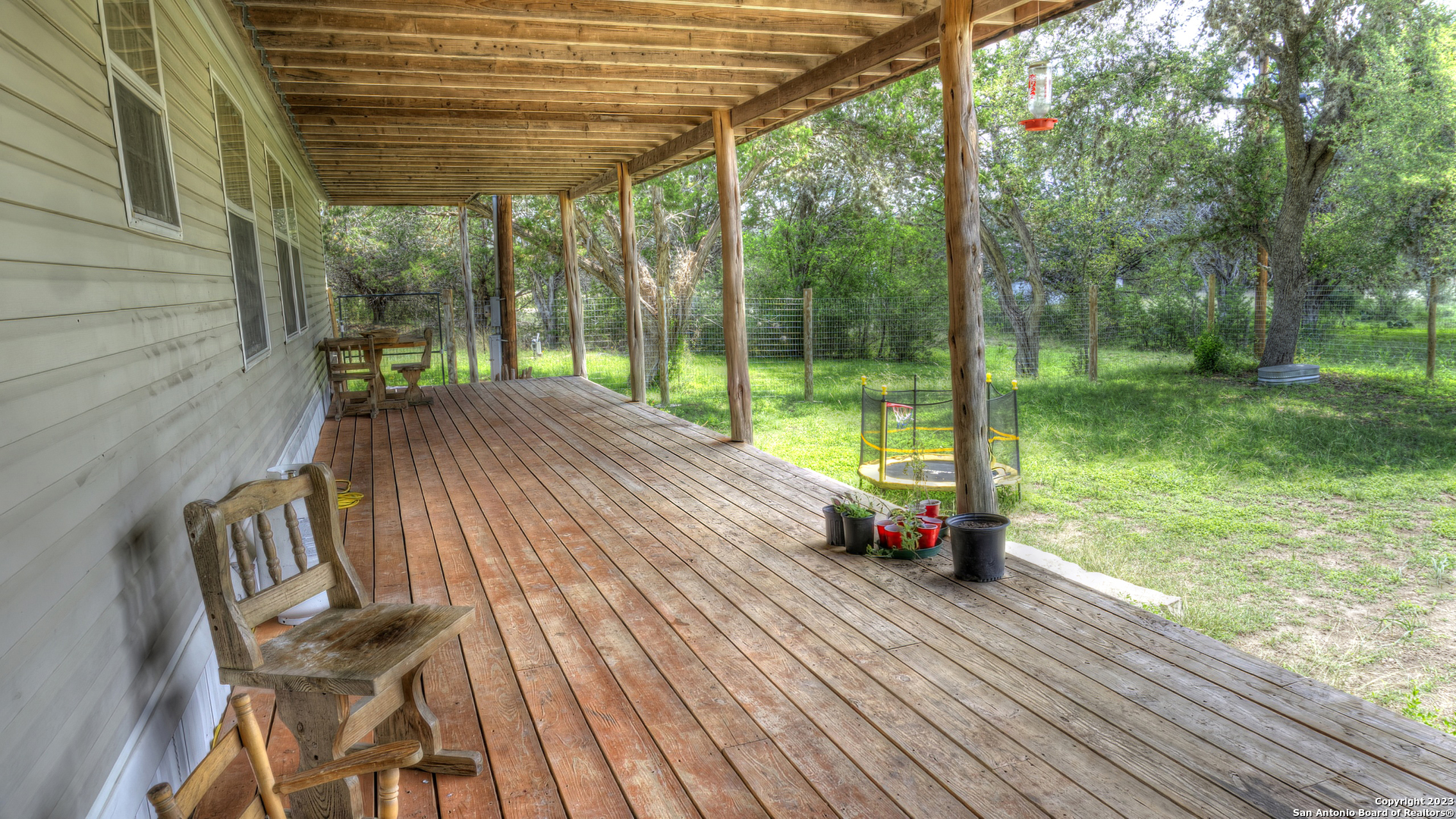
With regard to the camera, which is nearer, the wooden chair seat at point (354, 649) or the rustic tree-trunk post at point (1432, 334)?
the wooden chair seat at point (354, 649)

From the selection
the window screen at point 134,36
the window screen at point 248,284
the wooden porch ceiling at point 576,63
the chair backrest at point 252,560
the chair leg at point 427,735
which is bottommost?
the chair leg at point 427,735

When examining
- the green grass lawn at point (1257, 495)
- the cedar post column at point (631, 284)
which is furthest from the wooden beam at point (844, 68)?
the green grass lawn at point (1257, 495)

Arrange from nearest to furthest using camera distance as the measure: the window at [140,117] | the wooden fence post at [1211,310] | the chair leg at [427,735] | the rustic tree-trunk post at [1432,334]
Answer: the chair leg at [427,735], the window at [140,117], the rustic tree-trunk post at [1432,334], the wooden fence post at [1211,310]

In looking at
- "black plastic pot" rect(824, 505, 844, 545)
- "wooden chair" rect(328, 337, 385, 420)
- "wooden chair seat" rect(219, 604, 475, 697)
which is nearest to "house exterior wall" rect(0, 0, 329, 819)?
"wooden chair seat" rect(219, 604, 475, 697)

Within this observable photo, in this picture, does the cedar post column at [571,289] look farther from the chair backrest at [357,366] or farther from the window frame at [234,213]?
the window frame at [234,213]

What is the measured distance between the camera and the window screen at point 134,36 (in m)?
2.29

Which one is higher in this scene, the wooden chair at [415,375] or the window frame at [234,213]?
the window frame at [234,213]

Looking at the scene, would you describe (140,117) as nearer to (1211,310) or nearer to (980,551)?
(980,551)

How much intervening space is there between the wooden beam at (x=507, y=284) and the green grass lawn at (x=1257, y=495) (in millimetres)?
2798

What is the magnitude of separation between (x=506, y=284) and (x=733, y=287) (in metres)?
7.13

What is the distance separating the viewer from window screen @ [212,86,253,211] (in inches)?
155

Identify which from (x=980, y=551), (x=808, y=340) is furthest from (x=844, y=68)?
(x=808, y=340)

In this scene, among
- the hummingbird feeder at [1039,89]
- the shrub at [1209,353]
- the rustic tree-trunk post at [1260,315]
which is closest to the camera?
the hummingbird feeder at [1039,89]

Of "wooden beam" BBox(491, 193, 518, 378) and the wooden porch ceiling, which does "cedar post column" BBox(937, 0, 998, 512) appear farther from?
"wooden beam" BBox(491, 193, 518, 378)
